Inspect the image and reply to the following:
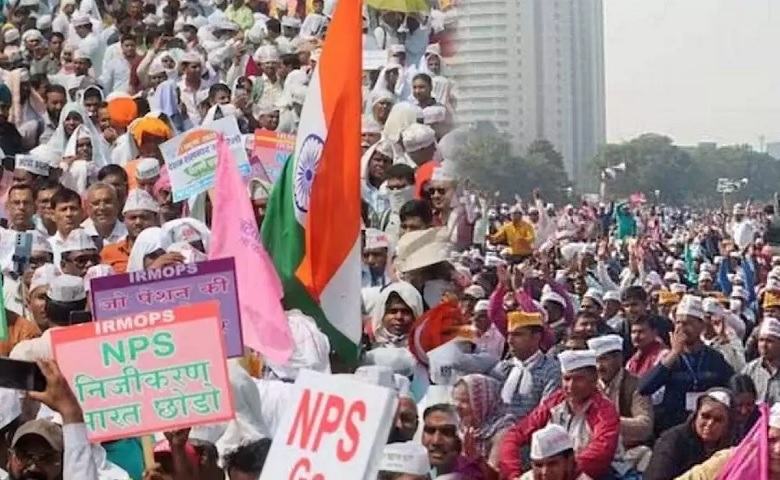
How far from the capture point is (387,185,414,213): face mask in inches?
323

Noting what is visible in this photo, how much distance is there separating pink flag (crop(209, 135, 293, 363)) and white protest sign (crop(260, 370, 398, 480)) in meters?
1.30

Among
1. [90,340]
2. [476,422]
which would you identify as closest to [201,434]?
[90,340]

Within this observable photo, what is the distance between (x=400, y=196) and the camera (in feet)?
27.2

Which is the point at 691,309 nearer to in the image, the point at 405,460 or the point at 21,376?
the point at 405,460

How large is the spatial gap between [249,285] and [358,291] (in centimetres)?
39

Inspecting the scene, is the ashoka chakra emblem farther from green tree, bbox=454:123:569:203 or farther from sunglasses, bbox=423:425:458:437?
sunglasses, bbox=423:425:458:437

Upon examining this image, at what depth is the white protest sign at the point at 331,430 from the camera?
4223 millimetres

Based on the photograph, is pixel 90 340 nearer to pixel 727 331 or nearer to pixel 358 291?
pixel 358 291

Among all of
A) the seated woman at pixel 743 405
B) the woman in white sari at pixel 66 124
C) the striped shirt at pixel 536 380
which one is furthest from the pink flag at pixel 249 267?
the woman in white sari at pixel 66 124

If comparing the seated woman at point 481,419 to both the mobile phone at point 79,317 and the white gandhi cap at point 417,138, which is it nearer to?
the mobile phone at point 79,317

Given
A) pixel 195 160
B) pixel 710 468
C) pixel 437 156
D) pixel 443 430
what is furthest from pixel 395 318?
pixel 195 160

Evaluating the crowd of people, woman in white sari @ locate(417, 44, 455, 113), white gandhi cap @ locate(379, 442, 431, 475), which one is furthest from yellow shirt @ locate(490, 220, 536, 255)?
white gandhi cap @ locate(379, 442, 431, 475)

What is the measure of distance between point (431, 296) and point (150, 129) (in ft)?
14.1

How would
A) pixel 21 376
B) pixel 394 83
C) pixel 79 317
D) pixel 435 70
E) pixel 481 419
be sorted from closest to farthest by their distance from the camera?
pixel 21 376 → pixel 79 317 → pixel 481 419 → pixel 435 70 → pixel 394 83
